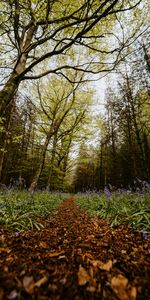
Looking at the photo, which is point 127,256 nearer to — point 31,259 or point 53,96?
point 31,259

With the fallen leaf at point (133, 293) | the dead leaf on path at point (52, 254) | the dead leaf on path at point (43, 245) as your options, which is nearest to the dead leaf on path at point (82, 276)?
the fallen leaf at point (133, 293)

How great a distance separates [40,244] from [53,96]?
13.0 metres

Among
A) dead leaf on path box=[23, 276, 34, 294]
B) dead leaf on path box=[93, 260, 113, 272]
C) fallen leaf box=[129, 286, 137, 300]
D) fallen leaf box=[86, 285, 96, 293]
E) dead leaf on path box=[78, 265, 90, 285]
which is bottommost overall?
Result: dead leaf on path box=[93, 260, 113, 272]

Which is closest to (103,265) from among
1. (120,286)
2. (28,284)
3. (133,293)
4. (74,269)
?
(74,269)

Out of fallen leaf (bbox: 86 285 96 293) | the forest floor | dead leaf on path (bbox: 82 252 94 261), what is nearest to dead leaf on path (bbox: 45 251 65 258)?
the forest floor

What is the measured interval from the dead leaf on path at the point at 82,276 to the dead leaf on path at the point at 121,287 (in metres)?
0.21

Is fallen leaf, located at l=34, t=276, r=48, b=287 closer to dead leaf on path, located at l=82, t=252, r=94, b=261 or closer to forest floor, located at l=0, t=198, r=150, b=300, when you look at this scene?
forest floor, located at l=0, t=198, r=150, b=300

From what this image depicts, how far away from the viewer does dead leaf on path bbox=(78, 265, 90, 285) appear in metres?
1.29

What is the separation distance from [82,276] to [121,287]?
32cm

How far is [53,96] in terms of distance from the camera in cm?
1389

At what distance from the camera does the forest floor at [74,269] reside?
1.15 metres

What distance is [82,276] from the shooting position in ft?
4.51

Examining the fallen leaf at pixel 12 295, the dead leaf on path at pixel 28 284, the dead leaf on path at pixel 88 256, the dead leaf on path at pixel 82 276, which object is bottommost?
the dead leaf on path at pixel 88 256

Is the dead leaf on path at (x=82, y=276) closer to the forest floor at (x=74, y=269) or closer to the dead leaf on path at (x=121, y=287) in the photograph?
the forest floor at (x=74, y=269)
